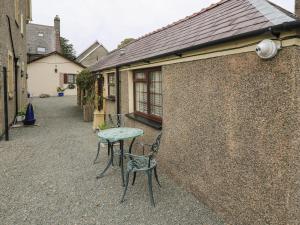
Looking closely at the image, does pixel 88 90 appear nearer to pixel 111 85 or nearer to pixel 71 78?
pixel 111 85

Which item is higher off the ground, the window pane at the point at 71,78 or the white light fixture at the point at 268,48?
the window pane at the point at 71,78

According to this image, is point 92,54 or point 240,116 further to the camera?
point 92,54

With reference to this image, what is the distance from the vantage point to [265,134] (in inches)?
115

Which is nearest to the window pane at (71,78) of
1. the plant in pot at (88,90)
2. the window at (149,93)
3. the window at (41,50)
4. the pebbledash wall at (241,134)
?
the window at (41,50)

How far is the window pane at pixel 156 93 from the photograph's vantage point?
6162 mm

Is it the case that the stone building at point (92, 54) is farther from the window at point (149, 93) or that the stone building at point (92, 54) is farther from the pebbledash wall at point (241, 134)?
the pebbledash wall at point (241, 134)

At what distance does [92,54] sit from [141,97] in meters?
35.5

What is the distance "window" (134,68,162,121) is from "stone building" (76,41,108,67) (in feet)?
113

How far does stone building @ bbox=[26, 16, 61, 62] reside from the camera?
35031mm

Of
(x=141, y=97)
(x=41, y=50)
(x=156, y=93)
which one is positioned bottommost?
(x=141, y=97)

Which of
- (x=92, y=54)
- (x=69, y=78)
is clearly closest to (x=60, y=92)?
(x=69, y=78)

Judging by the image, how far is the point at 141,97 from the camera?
7555mm

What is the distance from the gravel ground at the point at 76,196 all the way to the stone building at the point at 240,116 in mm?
503

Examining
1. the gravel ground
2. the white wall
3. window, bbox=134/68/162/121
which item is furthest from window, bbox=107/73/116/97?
the white wall
